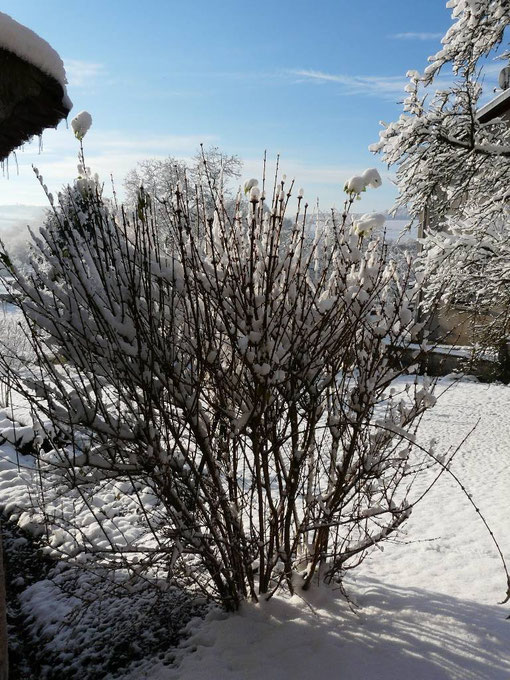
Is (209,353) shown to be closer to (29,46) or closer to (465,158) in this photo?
(29,46)

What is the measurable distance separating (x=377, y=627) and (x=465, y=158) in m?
6.18

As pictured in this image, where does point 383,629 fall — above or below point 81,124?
below

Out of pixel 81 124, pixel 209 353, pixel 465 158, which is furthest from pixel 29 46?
pixel 465 158

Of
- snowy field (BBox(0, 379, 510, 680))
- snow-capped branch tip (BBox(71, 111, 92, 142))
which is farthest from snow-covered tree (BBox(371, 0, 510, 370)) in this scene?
snow-capped branch tip (BBox(71, 111, 92, 142))

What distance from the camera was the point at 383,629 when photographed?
3.61 metres

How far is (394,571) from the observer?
487cm

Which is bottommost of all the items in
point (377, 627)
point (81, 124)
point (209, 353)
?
point (377, 627)

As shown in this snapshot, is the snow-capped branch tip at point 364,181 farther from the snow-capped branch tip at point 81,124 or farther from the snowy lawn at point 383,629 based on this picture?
the snowy lawn at point 383,629

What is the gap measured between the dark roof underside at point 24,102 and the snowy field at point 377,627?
2827 mm

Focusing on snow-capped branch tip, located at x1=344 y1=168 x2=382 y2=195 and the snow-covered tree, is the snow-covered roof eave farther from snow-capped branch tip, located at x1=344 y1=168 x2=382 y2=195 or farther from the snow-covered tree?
the snow-covered tree

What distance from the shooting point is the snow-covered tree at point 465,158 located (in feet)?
23.2

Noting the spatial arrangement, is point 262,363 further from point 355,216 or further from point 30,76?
point 30,76

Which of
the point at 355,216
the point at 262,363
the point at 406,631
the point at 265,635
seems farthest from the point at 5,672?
the point at 355,216

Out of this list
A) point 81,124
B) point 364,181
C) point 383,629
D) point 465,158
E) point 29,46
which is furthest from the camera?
point 465,158
